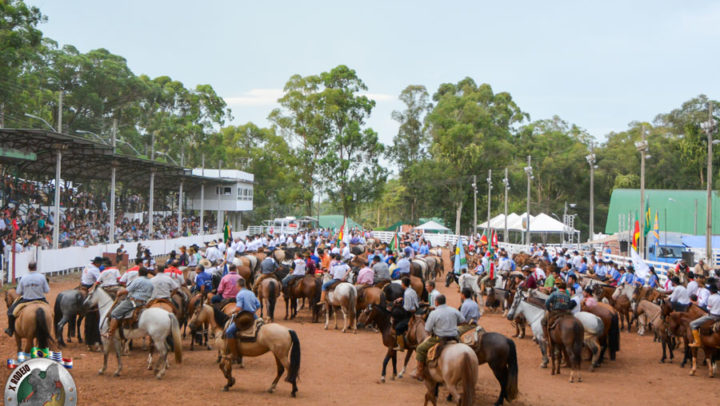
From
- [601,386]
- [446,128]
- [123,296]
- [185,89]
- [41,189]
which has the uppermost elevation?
[185,89]

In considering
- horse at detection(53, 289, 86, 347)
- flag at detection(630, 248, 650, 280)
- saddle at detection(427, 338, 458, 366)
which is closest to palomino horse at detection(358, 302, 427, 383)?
saddle at detection(427, 338, 458, 366)

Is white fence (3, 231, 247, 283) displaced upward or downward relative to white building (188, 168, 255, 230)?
downward

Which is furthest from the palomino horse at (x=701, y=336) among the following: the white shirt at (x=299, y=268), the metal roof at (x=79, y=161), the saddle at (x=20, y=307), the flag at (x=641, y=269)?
the metal roof at (x=79, y=161)

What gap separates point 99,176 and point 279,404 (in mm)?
32471

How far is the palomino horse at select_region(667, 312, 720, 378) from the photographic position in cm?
1176

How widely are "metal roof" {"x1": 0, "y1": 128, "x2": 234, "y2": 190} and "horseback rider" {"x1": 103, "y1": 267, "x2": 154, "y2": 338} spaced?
14.1 meters

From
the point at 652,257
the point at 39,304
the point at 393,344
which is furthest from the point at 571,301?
the point at 652,257

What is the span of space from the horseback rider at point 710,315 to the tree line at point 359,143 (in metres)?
40.3

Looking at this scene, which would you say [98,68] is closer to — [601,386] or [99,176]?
[99,176]

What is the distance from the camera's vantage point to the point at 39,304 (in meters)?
11.1

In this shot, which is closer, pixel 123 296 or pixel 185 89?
pixel 123 296

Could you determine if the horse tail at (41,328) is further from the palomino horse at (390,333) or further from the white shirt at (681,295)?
the white shirt at (681,295)

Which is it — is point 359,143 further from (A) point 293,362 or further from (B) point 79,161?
(A) point 293,362

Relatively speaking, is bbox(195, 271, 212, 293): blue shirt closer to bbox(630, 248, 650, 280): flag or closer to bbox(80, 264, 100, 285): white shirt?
bbox(80, 264, 100, 285): white shirt
